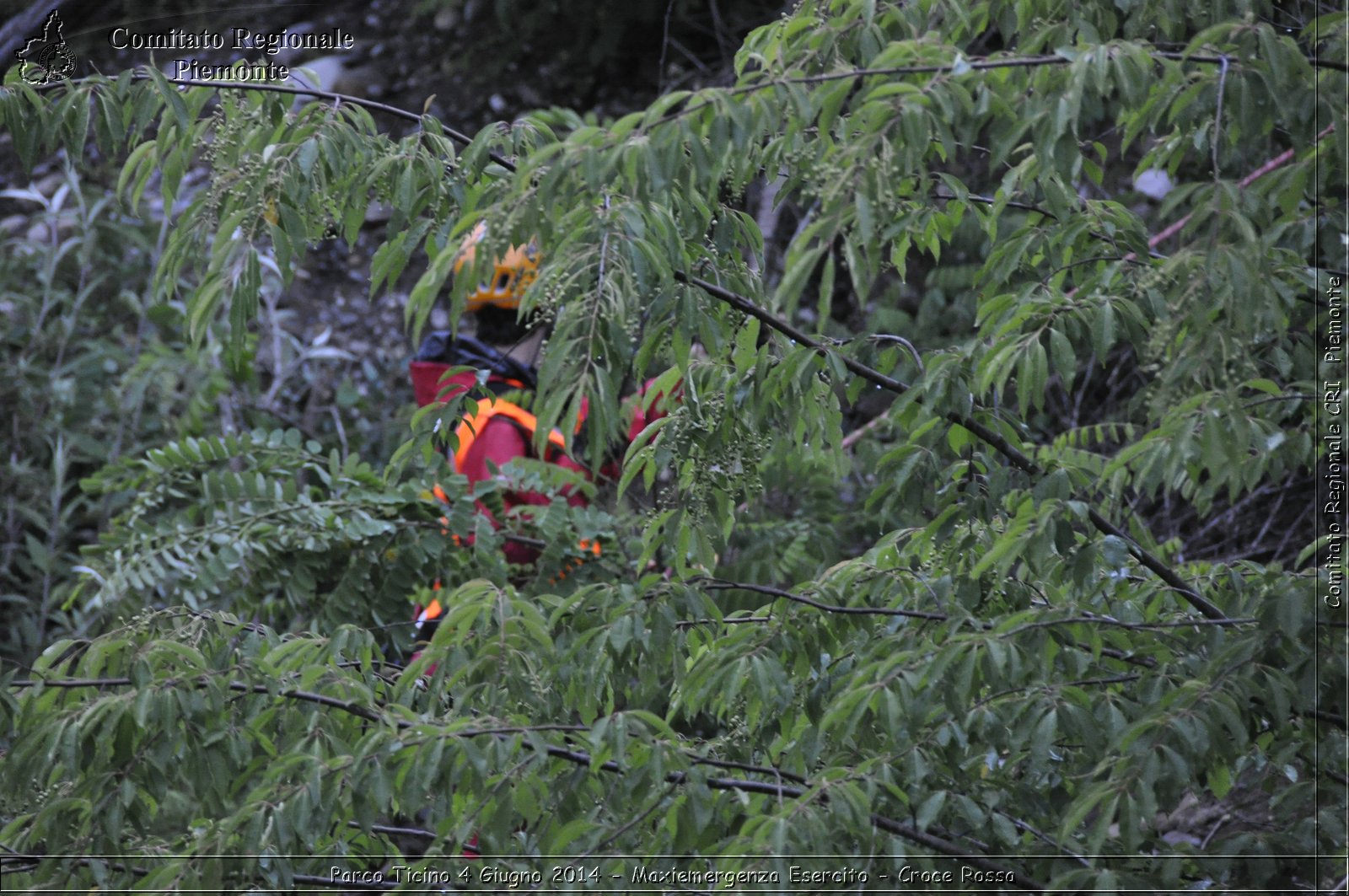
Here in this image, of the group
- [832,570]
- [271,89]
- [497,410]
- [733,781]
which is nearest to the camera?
[733,781]

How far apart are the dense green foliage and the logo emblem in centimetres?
6

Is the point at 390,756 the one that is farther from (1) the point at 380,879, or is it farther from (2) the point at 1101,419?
(2) the point at 1101,419

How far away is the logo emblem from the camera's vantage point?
2.39m

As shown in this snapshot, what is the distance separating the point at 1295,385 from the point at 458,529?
2.43 meters

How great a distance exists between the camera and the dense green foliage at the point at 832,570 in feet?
6.18

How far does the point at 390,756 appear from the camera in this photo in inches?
81.0

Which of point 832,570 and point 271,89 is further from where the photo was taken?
point 832,570

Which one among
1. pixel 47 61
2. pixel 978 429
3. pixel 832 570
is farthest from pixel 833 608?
pixel 47 61

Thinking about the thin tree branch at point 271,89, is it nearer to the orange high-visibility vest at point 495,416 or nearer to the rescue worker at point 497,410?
the rescue worker at point 497,410

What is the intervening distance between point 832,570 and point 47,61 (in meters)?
1.87

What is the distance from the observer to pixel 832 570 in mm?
2660

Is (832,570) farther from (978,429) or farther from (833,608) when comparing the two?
(978,429)

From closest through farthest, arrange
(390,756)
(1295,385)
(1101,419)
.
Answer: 1. (390,756)
2. (1295,385)
3. (1101,419)

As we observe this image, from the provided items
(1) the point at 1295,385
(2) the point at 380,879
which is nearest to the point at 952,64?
(1) the point at 1295,385
